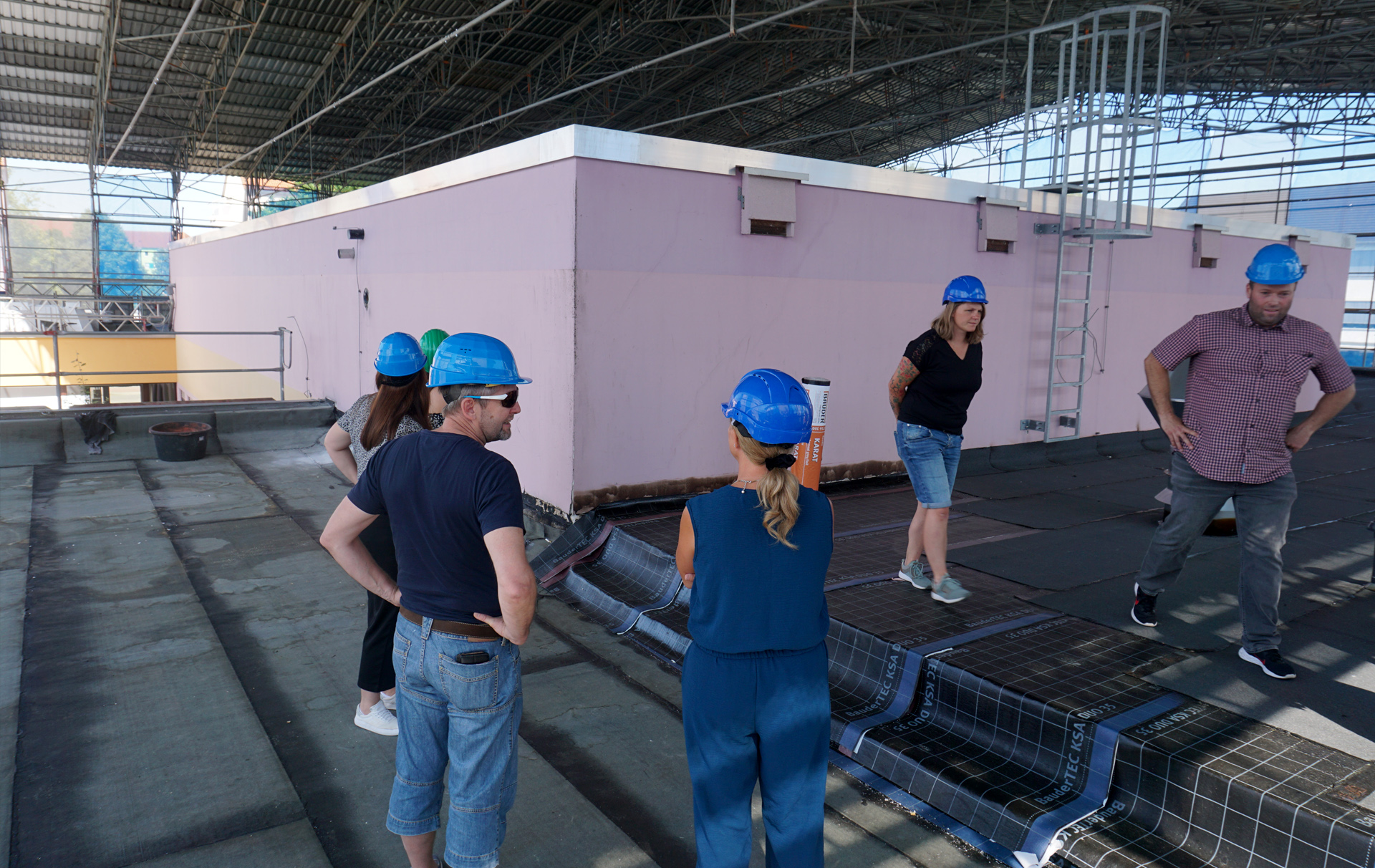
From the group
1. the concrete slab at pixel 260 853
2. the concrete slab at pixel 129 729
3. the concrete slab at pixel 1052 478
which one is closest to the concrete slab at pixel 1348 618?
the concrete slab at pixel 1052 478

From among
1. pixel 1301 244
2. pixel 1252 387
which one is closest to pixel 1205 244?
pixel 1301 244

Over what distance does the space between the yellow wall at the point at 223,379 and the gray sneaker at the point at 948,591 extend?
34.9 ft

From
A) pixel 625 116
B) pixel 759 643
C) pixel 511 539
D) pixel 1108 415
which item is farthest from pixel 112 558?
pixel 625 116

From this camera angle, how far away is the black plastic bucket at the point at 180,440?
9.27 m

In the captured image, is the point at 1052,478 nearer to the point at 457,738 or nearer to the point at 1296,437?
the point at 1296,437

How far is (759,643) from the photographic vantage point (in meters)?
1.95

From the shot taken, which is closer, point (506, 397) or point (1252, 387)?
point (506, 397)

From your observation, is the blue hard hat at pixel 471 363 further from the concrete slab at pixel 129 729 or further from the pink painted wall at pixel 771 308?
the pink painted wall at pixel 771 308

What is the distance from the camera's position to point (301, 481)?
8.60 metres

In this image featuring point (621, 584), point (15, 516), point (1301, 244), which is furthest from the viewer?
point (1301, 244)

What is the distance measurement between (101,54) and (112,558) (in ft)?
56.9

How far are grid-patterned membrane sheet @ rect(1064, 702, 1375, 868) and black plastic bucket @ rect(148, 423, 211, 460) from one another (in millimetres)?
9686

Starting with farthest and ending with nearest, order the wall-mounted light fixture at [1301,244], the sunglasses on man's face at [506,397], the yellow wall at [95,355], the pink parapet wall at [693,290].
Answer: the yellow wall at [95,355] → the wall-mounted light fixture at [1301,244] → the pink parapet wall at [693,290] → the sunglasses on man's face at [506,397]

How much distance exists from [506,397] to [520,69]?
19.6 meters
